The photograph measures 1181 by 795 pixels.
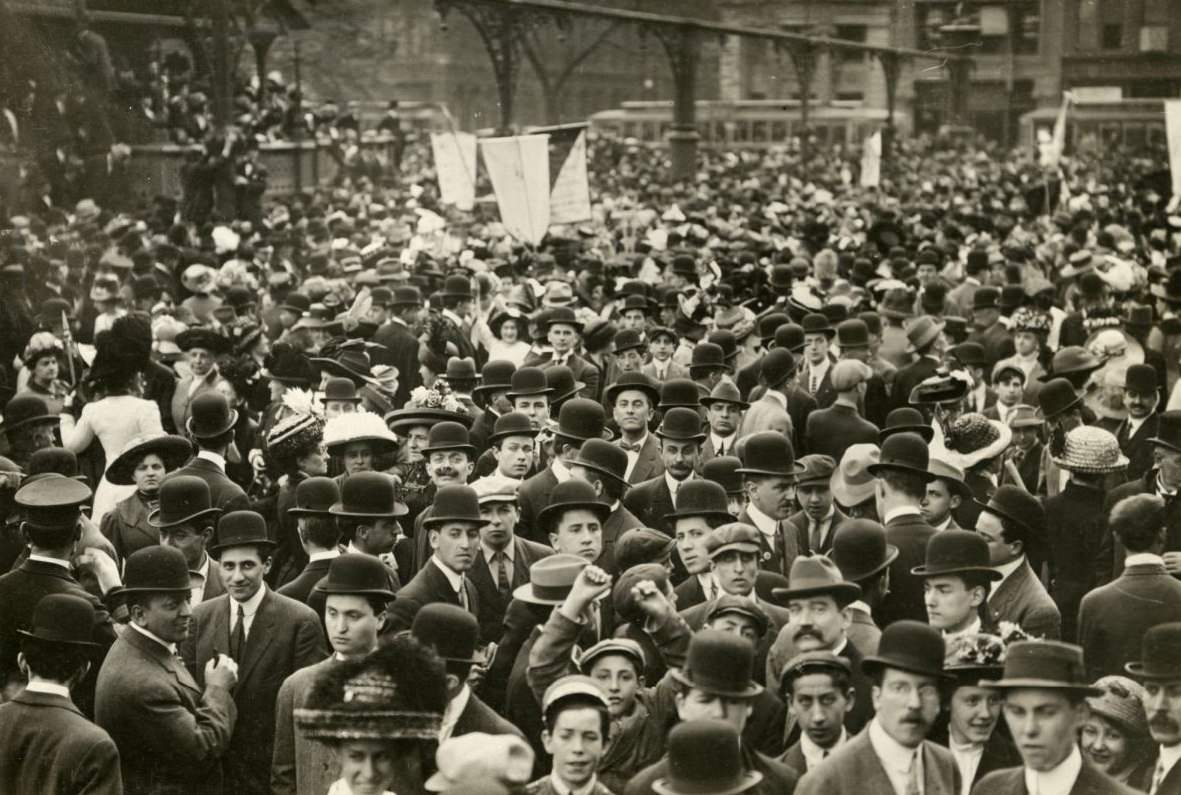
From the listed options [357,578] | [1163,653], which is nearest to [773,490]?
[357,578]

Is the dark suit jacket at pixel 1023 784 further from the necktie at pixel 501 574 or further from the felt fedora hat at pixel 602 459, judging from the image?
the felt fedora hat at pixel 602 459

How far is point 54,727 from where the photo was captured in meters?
4.88

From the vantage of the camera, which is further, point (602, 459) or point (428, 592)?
point (602, 459)

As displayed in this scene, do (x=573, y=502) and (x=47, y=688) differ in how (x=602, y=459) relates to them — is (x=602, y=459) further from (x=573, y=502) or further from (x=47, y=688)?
(x=47, y=688)

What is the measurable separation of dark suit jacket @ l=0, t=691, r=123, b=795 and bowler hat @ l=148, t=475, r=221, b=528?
1.63m

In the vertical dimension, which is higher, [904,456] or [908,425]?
[904,456]

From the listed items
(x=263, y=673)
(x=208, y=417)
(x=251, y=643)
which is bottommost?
Result: (x=263, y=673)

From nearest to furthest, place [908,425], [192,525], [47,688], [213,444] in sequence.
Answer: [47,688] < [192,525] < [213,444] < [908,425]

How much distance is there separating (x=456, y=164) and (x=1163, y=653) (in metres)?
14.1

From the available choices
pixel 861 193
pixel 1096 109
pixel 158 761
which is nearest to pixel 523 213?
pixel 158 761

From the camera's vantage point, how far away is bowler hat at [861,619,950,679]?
4.63 meters

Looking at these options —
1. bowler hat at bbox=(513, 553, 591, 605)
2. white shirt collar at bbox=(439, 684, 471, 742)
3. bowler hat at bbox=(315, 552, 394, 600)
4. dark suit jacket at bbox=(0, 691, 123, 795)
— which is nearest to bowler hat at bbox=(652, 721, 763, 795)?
white shirt collar at bbox=(439, 684, 471, 742)

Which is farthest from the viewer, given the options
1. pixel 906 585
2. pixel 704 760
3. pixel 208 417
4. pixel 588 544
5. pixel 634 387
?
pixel 634 387

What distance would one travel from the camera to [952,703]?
5.01m
